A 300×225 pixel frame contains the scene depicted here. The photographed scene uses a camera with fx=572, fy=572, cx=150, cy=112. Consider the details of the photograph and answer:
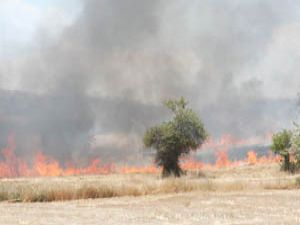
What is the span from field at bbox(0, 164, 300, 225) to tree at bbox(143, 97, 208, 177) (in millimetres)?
41917

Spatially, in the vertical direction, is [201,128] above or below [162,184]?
above

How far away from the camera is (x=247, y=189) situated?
111 feet

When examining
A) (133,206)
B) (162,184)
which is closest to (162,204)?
(133,206)

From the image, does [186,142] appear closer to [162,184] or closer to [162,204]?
[162,184]

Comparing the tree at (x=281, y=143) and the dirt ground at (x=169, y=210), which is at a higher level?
the tree at (x=281, y=143)

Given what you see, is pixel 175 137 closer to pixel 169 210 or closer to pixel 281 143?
pixel 281 143

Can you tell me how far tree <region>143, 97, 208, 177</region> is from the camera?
79.9 meters

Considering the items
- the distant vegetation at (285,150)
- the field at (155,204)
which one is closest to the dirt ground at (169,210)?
the field at (155,204)

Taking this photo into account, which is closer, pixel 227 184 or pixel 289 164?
pixel 227 184

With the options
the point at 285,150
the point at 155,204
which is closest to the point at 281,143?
the point at 285,150

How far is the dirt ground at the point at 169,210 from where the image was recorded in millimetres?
19453

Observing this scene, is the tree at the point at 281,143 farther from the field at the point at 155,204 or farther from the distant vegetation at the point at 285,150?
the field at the point at 155,204

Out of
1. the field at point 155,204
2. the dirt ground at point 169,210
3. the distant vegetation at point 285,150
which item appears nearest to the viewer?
the dirt ground at point 169,210

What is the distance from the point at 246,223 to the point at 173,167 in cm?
6115
